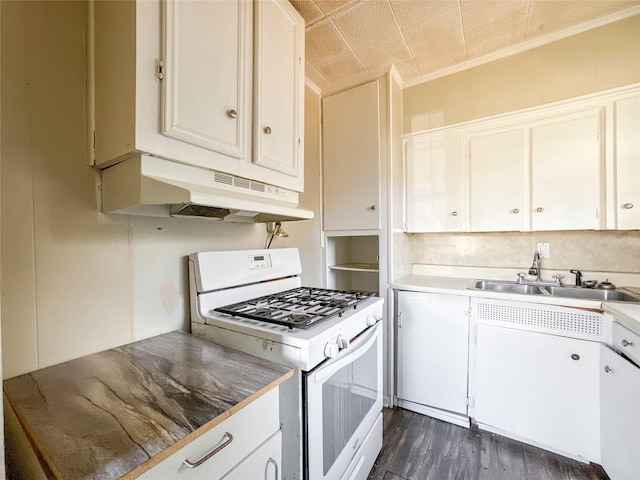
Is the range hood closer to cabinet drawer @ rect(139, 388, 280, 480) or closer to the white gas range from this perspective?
the white gas range

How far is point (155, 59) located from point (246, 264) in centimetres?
99

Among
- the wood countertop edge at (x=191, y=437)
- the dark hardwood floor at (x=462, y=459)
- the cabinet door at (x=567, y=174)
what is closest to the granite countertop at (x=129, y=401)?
the wood countertop edge at (x=191, y=437)

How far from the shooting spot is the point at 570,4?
1590mm

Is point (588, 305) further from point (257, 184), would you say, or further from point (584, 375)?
point (257, 184)

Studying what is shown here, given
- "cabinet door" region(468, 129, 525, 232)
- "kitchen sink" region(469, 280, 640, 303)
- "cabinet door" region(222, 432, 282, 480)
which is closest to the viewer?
"cabinet door" region(222, 432, 282, 480)

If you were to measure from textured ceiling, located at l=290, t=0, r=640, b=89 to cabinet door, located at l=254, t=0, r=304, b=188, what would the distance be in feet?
0.78

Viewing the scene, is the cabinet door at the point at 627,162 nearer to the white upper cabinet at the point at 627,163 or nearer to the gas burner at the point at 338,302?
the white upper cabinet at the point at 627,163

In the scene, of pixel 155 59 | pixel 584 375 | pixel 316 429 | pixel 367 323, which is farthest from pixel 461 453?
pixel 155 59

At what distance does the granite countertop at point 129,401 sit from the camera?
543 millimetres

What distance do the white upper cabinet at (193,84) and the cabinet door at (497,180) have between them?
153cm

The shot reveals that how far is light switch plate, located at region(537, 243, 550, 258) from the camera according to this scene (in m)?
2.02

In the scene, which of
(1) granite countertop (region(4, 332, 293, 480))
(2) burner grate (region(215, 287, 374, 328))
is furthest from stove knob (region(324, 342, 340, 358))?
(1) granite countertop (region(4, 332, 293, 480))

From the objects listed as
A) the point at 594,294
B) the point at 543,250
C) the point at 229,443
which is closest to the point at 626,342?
the point at 594,294

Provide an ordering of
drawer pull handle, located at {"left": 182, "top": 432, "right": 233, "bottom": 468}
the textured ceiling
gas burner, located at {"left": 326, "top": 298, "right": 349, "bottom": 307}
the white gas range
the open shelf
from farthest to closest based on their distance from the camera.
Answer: the open shelf, the textured ceiling, gas burner, located at {"left": 326, "top": 298, "right": 349, "bottom": 307}, the white gas range, drawer pull handle, located at {"left": 182, "top": 432, "right": 233, "bottom": 468}
